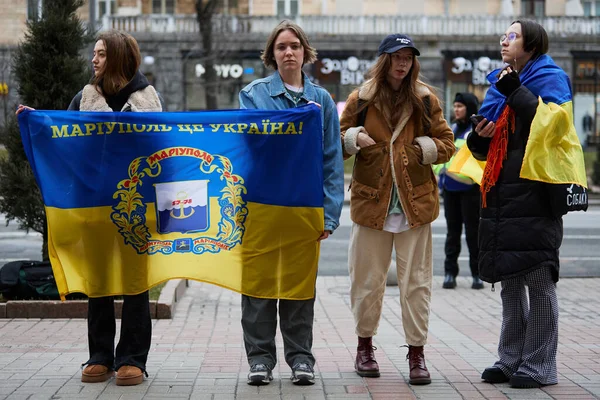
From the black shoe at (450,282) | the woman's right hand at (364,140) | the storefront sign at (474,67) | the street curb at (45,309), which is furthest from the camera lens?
the storefront sign at (474,67)

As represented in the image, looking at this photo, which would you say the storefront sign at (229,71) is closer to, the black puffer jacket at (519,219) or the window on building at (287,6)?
the window on building at (287,6)

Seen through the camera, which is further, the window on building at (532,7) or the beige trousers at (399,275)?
the window on building at (532,7)

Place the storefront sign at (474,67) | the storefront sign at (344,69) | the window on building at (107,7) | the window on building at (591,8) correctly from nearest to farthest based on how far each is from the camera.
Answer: the storefront sign at (344,69) → the storefront sign at (474,67) → the window on building at (107,7) → the window on building at (591,8)

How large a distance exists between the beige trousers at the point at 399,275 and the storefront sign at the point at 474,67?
32.1 meters

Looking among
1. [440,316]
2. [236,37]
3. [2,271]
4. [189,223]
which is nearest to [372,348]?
[189,223]

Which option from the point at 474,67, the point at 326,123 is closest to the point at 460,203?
the point at 326,123

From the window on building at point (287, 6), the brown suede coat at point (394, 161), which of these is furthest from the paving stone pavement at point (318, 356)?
the window on building at point (287, 6)

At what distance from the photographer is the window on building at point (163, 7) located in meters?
38.6

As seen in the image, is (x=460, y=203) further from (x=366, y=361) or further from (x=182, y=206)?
(x=182, y=206)

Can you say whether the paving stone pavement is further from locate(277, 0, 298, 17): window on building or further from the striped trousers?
locate(277, 0, 298, 17): window on building

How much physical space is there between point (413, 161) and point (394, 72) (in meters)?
0.55

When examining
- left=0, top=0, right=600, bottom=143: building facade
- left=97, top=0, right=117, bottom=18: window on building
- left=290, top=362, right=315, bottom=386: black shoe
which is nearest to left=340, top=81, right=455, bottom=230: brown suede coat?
left=290, top=362, right=315, bottom=386: black shoe

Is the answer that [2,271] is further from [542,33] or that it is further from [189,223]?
[542,33]

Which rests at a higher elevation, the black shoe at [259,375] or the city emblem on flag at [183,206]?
the city emblem on flag at [183,206]
